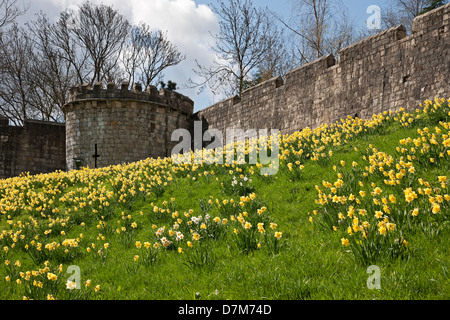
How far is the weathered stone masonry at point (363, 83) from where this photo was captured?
31.2 feet

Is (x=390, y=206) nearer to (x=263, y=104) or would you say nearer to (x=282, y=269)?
(x=282, y=269)

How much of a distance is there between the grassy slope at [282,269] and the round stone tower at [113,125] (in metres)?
11.5

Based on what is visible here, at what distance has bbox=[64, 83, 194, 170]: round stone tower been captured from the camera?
56.0 ft

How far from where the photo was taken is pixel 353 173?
18.0 ft

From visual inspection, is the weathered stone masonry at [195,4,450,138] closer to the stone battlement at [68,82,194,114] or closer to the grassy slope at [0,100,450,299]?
the stone battlement at [68,82,194,114]

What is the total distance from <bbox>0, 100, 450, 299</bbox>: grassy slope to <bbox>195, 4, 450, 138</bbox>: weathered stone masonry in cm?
541

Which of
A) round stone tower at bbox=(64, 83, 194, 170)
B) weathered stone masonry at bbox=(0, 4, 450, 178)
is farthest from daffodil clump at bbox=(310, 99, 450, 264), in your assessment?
round stone tower at bbox=(64, 83, 194, 170)

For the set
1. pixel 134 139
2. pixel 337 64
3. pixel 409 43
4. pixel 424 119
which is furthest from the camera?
pixel 134 139

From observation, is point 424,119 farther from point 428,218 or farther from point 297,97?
point 297,97

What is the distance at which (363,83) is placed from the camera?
444 inches

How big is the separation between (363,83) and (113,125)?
10.6m

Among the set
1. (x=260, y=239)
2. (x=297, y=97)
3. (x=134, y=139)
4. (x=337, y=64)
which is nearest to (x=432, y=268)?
(x=260, y=239)
